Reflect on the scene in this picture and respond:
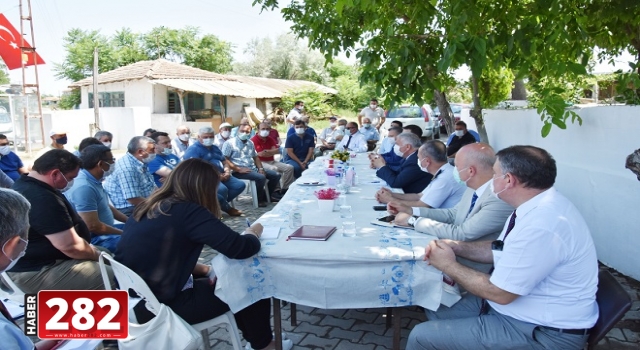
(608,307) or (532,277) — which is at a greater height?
(532,277)

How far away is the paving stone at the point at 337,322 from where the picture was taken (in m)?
3.30

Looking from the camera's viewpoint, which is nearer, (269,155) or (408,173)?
(408,173)

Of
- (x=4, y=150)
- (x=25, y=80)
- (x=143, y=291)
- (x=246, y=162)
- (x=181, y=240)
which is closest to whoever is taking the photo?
(x=143, y=291)

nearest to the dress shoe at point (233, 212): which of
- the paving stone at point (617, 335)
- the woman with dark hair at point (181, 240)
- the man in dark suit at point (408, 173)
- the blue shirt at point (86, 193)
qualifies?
the man in dark suit at point (408, 173)

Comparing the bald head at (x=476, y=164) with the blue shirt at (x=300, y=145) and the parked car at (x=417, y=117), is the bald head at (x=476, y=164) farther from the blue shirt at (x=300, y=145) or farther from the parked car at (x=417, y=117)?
the parked car at (x=417, y=117)

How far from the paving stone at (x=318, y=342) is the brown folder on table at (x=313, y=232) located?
793mm

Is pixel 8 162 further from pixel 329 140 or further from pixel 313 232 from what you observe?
pixel 329 140

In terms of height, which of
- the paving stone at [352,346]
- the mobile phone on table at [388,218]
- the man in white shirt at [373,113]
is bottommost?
the paving stone at [352,346]

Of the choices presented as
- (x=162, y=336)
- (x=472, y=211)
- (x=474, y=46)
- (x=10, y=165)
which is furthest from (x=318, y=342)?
(x=10, y=165)

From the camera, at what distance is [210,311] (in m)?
2.57

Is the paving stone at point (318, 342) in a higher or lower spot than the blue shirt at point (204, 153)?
lower

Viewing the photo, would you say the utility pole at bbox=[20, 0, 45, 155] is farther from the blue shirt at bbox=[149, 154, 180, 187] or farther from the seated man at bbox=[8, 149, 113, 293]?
the seated man at bbox=[8, 149, 113, 293]

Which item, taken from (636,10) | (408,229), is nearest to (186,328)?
(408,229)

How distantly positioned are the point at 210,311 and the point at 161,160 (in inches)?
161
